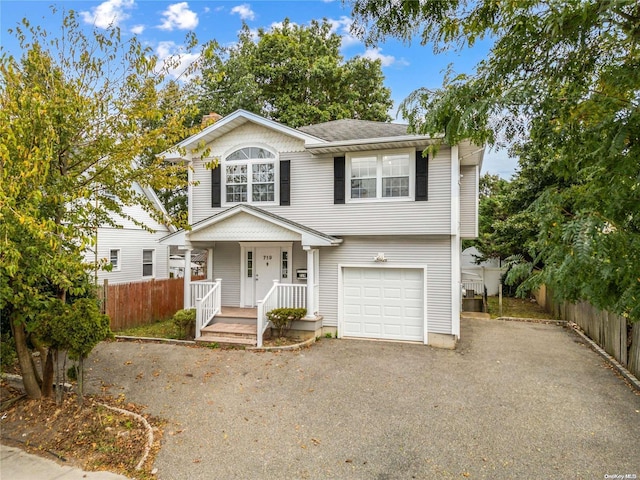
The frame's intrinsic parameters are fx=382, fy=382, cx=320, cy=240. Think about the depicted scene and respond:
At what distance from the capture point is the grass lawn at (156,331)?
1107 centimetres

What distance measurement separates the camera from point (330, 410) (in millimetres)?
6094

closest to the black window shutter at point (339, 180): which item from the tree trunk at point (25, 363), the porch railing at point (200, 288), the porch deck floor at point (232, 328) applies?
the porch deck floor at point (232, 328)

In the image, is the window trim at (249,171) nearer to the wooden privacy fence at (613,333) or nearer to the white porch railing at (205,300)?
the white porch railing at (205,300)

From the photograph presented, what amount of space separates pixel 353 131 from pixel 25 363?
9.82m

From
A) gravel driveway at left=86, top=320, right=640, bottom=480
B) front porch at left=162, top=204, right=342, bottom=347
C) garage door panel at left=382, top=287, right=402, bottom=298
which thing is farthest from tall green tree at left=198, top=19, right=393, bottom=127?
gravel driveway at left=86, top=320, right=640, bottom=480

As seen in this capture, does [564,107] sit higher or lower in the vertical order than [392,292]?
higher

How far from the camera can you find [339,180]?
35.7ft

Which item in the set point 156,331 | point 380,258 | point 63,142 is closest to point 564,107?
point 63,142

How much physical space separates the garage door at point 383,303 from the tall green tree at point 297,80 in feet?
46.8

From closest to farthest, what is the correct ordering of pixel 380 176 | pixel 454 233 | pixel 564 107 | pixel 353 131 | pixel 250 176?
pixel 564 107 < pixel 454 233 < pixel 380 176 < pixel 250 176 < pixel 353 131

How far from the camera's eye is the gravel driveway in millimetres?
4570

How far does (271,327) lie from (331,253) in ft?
8.83

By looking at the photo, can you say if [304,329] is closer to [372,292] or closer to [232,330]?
[232,330]

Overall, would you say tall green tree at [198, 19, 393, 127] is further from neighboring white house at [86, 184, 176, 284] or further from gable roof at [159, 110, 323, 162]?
gable roof at [159, 110, 323, 162]
